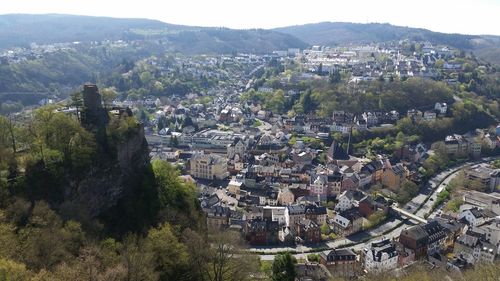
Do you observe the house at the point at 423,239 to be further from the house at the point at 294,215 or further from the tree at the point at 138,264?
the tree at the point at 138,264

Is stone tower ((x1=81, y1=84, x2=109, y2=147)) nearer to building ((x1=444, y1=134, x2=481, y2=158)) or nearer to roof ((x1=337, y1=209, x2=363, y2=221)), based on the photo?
roof ((x1=337, y1=209, x2=363, y2=221))

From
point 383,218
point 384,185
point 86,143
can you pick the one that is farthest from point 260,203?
point 86,143

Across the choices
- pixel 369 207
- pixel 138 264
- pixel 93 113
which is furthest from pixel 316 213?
pixel 138 264

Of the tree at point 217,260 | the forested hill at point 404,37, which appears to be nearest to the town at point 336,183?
the tree at point 217,260

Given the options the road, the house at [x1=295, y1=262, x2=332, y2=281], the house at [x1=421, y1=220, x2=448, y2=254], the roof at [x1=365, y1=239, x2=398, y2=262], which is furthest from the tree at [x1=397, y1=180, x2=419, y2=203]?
the house at [x1=295, y1=262, x2=332, y2=281]

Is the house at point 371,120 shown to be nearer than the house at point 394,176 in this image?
No

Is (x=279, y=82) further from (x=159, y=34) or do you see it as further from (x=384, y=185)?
(x=159, y=34)
